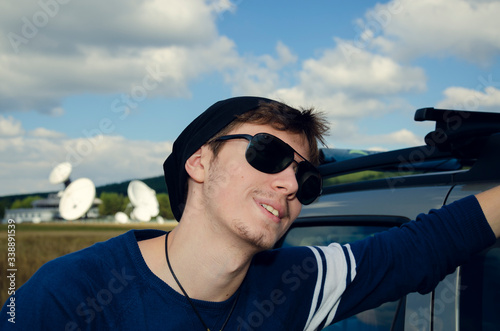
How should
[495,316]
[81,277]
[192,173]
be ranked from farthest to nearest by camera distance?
[192,173] < [495,316] < [81,277]

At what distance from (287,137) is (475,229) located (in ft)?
2.51

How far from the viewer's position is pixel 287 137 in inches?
73.5

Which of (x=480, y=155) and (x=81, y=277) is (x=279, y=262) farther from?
(x=480, y=155)

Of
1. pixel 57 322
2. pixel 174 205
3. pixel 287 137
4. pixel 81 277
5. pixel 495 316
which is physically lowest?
pixel 495 316

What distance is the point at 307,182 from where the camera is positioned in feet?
6.22

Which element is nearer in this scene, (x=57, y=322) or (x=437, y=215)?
(x=57, y=322)

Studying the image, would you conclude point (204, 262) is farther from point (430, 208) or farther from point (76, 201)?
point (76, 201)

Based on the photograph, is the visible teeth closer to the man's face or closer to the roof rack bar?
the man's face

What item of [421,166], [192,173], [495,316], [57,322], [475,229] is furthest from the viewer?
[421,166]

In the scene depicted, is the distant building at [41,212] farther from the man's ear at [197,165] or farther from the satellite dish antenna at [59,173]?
the man's ear at [197,165]

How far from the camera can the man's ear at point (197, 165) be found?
1.82m

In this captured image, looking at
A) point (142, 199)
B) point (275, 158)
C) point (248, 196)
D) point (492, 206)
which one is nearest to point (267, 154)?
point (275, 158)

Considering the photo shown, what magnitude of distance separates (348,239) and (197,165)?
2.80 feet

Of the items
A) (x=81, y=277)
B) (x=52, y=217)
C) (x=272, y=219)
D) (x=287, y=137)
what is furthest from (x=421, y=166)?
(x=52, y=217)
